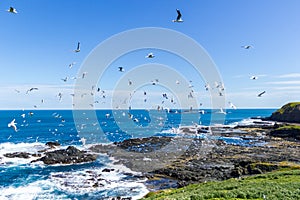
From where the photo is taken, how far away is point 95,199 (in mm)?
30094

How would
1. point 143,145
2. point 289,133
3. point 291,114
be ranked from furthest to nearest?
point 291,114, point 289,133, point 143,145

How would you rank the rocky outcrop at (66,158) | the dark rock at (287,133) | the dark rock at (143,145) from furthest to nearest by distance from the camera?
the dark rock at (287,133) → the dark rock at (143,145) → the rocky outcrop at (66,158)

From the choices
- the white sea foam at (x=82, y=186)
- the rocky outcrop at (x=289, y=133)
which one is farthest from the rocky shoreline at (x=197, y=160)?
the white sea foam at (x=82, y=186)

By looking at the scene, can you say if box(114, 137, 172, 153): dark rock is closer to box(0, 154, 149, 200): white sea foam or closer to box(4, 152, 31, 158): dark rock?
box(4, 152, 31, 158): dark rock

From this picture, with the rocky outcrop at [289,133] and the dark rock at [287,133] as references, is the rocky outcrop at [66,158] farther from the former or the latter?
the dark rock at [287,133]

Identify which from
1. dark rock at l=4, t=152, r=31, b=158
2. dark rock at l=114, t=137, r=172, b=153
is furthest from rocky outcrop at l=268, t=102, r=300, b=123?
dark rock at l=4, t=152, r=31, b=158

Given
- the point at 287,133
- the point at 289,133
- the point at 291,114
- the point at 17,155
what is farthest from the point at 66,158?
the point at 291,114

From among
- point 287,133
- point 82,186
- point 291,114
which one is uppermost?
point 291,114

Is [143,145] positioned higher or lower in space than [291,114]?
lower

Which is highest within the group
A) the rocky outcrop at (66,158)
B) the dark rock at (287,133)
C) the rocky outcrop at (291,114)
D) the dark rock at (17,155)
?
the rocky outcrop at (291,114)

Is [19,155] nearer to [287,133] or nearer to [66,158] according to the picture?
[66,158]

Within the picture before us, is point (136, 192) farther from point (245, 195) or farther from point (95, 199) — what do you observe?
point (245, 195)

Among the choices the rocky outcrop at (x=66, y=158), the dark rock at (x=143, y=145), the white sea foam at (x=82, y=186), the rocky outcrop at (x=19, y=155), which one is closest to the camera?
the white sea foam at (x=82, y=186)

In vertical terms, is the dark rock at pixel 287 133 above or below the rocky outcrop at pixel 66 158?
above
